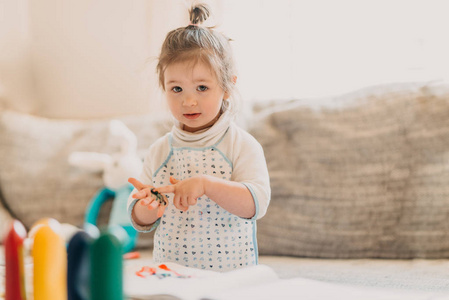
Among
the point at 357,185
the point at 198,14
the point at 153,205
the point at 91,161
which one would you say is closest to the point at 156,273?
the point at 153,205

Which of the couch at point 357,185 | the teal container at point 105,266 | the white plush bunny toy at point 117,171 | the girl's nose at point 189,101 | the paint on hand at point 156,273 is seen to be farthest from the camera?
the white plush bunny toy at point 117,171

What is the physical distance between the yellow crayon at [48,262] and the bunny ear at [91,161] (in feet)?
3.74

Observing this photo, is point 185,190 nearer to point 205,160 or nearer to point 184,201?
point 184,201

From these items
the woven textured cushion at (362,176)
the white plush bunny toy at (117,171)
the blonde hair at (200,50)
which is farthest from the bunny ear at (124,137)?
the blonde hair at (200,50)

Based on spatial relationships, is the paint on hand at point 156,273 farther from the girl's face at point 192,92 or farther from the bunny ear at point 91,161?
the bunny ear at point 91,161

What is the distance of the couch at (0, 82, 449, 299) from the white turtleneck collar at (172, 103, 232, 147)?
400 millimetres

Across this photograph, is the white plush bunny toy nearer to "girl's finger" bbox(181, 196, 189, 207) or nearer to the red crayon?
"girl's finger" bbox(181, 196, 189, 207)

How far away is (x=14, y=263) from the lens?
0.58 meters

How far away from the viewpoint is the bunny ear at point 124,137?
171cm

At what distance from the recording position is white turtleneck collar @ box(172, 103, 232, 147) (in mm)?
1131

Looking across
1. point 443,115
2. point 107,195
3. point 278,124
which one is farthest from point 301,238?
point 107,195

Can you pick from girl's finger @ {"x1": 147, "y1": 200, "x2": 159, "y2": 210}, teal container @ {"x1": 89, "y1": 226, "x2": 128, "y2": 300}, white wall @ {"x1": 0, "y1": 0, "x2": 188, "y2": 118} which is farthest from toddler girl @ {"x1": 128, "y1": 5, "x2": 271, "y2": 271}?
white wall @ {"x1": 0, "y1": 0, "x2": 188, "y2": 118}

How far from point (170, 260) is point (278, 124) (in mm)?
682

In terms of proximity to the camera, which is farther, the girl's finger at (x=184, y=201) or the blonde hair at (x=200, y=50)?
the blonde hair at (x=200, y=50)
